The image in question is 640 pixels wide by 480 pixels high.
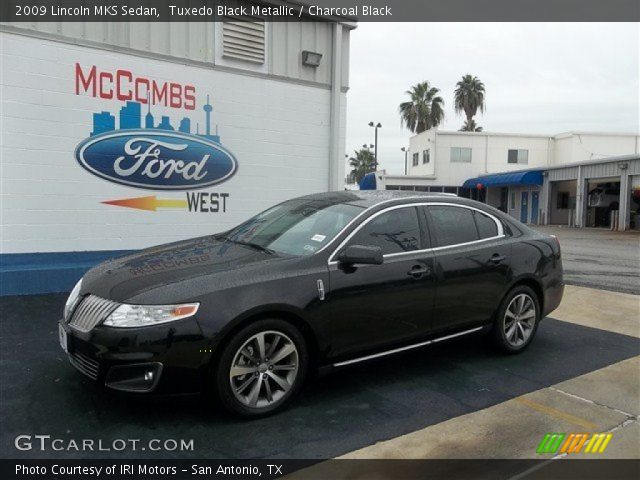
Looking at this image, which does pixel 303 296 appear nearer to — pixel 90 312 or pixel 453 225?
pixel 90 312

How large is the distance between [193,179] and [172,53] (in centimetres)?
195

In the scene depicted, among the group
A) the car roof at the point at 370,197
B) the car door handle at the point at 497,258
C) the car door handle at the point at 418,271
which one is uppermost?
the car roof at the point at 370,197

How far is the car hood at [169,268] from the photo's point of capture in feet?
10.9

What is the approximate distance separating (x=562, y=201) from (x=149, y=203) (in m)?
31.5

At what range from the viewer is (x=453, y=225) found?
455cm

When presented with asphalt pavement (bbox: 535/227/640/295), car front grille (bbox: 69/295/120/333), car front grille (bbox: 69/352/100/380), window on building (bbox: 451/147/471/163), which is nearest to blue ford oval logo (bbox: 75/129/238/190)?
car front grille (bbox: 69/295/120/333)

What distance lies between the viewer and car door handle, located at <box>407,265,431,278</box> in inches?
161

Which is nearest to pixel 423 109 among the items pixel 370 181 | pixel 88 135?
pixel 370 181

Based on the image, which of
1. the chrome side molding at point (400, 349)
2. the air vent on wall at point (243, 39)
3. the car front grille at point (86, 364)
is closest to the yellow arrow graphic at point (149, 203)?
the air vent on wall at point (243, 39)

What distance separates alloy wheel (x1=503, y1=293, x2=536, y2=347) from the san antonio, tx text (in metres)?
2.83

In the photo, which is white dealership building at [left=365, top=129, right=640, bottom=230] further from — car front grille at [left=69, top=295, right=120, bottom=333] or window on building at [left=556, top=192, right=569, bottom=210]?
car front grille at [left=69, top=295, right=120, bottom=333]

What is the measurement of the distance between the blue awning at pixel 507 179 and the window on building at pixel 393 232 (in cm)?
3141

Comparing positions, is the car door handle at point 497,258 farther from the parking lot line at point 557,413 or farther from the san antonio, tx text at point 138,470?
the san antonio, tx text at point 138,470

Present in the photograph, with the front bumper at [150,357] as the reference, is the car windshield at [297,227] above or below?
above
